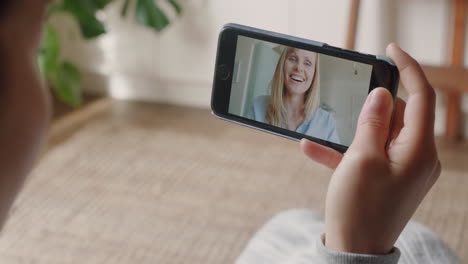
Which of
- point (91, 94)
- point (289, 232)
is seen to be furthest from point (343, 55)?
point (91, 94)

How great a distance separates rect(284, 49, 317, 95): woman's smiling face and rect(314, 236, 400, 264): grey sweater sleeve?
229 mm

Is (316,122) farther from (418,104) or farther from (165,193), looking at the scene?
(165,193)

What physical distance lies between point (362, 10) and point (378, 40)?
0.09 m

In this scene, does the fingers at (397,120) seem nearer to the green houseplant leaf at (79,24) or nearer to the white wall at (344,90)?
the white wall at (344,90)

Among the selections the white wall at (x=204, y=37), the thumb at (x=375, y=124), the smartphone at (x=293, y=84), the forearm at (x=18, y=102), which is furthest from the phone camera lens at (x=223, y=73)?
the white wall at (x=204, y=37)

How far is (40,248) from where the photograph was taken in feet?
4.23

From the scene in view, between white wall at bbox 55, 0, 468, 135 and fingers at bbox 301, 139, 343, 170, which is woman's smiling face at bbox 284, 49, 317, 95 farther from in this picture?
white wall at bbox 55, 0, 468, 135

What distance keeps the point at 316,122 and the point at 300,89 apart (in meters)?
0.04

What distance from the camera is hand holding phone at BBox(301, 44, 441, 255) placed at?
0.52 m

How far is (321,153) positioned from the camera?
674 mm

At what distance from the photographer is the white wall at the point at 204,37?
67.2 inches

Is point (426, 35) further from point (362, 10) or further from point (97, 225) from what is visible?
point (97, 225)

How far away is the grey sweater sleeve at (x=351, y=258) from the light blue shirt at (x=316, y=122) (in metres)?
0.18

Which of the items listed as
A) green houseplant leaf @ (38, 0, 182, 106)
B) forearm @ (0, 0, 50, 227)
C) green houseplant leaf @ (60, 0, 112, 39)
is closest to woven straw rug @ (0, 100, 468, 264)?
green houseplant leaf @ (38, 0, 182, 106)
